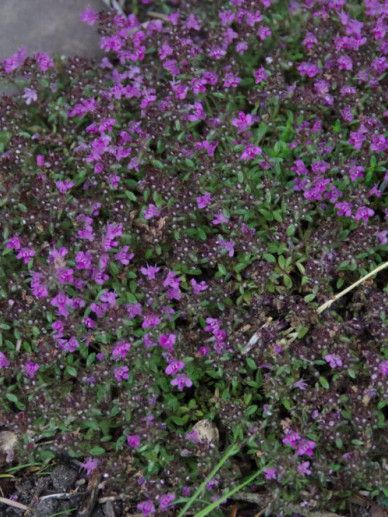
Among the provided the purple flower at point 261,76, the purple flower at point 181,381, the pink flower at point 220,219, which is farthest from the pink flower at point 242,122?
the purple flower at point 181,381

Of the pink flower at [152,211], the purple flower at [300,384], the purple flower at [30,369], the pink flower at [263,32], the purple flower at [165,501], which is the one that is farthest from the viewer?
the pink flower at [263,32]

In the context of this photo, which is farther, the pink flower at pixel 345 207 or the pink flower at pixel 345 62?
the pink flower at pixel 345 62

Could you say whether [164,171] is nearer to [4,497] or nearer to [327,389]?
[327,389]

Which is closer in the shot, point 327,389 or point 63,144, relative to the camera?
point 327,389

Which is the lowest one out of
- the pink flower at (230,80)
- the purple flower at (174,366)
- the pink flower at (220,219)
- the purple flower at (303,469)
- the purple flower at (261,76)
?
the purple flower at (303,469)

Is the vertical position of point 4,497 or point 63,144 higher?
point 63,144

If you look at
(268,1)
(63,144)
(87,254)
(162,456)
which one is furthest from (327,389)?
(268,1)

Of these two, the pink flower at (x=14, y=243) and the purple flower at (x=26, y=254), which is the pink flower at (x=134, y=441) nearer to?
the purple flower at (x=26, y=254)
